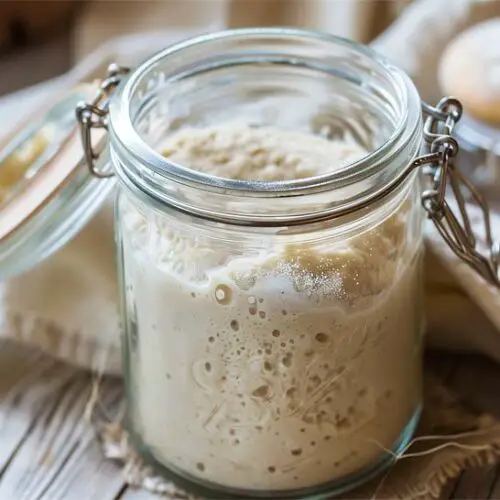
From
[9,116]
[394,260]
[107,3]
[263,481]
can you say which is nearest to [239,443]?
[263,481]

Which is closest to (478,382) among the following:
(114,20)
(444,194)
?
(444,194)

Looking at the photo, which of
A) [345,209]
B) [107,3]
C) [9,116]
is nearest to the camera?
[345,209]

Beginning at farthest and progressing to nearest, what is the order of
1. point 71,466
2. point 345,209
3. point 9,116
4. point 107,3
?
point 107,3, point 9,116, point 71,466, point 345,209

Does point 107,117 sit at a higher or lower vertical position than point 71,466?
higher

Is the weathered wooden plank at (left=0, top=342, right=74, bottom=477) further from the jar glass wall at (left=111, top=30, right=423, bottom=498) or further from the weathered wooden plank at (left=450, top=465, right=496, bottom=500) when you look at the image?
the weathered wooden plank at (left=450, top=465, right=496, bottom=500)

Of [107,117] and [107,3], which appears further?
[107,3]

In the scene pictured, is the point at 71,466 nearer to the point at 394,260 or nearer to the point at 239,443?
the point at 239,443

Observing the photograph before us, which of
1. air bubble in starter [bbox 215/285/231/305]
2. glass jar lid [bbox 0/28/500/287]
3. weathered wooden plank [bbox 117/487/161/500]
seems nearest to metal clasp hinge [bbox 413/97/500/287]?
glass jar lid [bbox 0/28/500/287]
